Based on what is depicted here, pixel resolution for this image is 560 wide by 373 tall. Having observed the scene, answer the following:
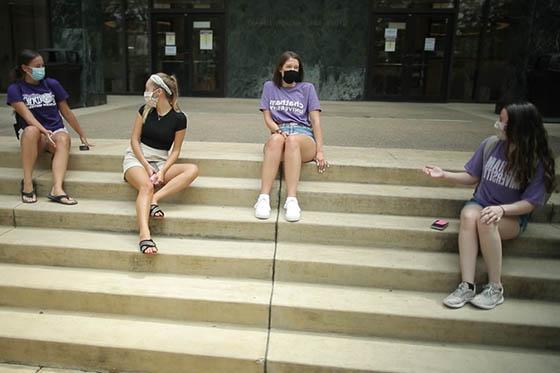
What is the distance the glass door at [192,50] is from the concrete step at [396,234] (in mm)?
9745

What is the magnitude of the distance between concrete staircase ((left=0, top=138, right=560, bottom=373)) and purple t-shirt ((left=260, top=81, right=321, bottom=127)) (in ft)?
1.71

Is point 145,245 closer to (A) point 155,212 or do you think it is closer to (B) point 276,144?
(A) point 155,212

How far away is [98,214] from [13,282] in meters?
0.80

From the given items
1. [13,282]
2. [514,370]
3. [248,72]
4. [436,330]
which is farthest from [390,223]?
[248,72]

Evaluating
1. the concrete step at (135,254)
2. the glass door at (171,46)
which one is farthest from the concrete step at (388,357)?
the glass door at (171,46)

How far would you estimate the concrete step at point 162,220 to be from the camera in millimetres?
3674

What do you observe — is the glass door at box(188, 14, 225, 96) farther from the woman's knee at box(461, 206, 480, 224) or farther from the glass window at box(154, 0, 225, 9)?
the woman's knee at box(461, 206, 480, 224)

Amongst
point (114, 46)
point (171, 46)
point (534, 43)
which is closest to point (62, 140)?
point (534, 43)

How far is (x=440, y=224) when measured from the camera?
11.8 feet

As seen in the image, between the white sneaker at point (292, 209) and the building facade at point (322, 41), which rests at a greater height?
the building facade at point (322, 41)

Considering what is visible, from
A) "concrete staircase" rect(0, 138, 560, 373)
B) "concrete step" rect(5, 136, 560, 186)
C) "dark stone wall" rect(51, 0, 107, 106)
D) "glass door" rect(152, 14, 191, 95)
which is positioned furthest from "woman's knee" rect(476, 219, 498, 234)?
"glass door" rect(152, 14, 191, 95)

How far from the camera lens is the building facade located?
11.8 metres

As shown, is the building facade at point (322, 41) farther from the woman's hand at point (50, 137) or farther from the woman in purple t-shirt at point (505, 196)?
the woman in purple t-shirt at point (505, 196)

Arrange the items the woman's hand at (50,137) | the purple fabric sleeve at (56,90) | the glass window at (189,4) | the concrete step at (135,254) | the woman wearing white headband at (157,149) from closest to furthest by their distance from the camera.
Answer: the concrete step at (135,254) < the woman wearing white headband at (157,149) < the woman's hand at (50,137) < the purple fabric sleeve at (56,90) < the glass window at (189,4)
